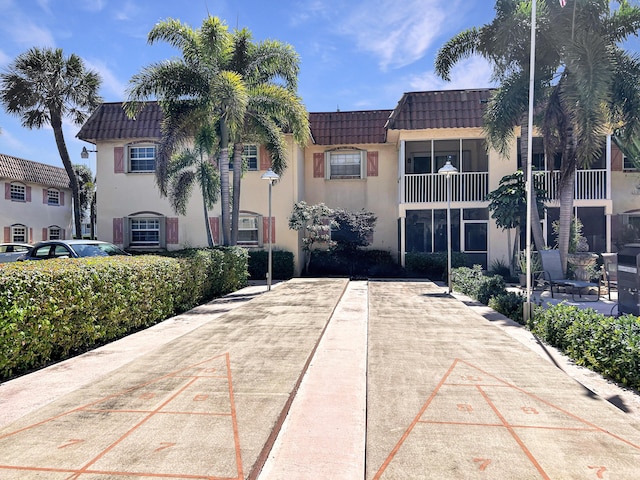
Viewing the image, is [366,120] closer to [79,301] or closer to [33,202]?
[79,301]

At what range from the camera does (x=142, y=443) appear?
3.64 m

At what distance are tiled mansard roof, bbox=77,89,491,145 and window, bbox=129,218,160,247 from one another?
12.6 feet

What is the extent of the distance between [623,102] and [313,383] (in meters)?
12.5

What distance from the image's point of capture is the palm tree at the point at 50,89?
2064 cm

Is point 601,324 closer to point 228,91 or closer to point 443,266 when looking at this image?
point 228,91

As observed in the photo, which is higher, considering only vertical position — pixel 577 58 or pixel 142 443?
pixel 577 58

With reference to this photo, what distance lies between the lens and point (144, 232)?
1967 centimetres

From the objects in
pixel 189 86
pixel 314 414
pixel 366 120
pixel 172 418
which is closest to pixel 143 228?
pixel 189 86

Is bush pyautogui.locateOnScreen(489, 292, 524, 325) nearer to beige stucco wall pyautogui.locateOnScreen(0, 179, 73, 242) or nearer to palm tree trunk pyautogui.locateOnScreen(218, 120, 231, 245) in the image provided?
palm tree trunk pyautogui.locateOnScreen(218, 120, 231, 245)

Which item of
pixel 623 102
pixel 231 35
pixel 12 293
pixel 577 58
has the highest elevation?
pixel 231 35

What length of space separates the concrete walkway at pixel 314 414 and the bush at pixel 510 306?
5.42 feet

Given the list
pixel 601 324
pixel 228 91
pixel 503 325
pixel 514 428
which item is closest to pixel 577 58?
pixel 503 325

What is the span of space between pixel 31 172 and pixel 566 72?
90.7 ft

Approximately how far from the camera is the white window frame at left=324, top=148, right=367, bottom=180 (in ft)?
66.3
